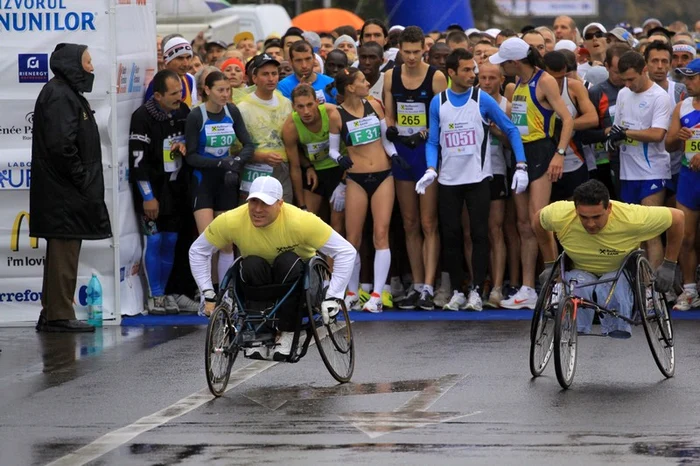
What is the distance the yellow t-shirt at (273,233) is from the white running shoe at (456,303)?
4.00m

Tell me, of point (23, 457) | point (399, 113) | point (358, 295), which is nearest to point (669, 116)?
point (399, 113)

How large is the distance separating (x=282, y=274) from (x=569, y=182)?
4775 mm

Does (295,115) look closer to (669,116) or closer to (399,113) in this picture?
(399,113)

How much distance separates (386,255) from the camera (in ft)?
46.5

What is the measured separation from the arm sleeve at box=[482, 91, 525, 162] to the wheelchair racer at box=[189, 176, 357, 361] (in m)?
3.78

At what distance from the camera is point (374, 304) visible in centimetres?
1420

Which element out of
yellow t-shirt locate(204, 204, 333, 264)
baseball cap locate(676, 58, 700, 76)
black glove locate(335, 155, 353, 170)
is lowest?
yellow t-shirt locate(204, 204, 333, 264)

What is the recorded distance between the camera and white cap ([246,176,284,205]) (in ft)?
33.2

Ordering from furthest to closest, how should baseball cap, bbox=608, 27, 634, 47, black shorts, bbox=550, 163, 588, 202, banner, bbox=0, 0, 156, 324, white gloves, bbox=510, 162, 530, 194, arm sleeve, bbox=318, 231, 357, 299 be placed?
baseball cap, bbox=608, 27, 634, 47 → black shorts, bbox=550, 163, 588, 202 → white gloves, bbox=510, 162, 530, 194 → banner, bbox=0, 0, 156, 324 → arm sleeve, bbox=318, 231, 357, 299

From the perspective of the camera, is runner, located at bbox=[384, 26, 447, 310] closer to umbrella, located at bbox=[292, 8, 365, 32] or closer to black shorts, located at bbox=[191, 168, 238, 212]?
black shorts, located at bbox=[191, 168, 238, 212]

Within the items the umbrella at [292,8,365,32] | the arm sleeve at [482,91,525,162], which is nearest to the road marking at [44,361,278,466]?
the arm sleeve at [482,91,525,162]

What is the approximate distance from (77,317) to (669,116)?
5881 mm

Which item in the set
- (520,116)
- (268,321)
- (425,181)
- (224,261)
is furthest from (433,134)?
(268,321)

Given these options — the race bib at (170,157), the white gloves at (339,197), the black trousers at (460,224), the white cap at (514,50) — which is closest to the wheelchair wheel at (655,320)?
the black trousers at (460,224)
